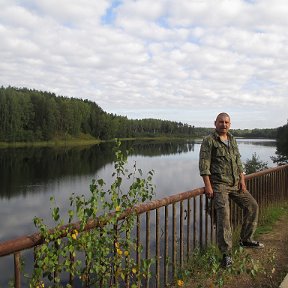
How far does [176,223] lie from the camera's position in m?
6.33

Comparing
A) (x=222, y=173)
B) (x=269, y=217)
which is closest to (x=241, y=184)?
(x=222, y=173)

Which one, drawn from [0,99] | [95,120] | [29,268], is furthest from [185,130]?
[29,268]

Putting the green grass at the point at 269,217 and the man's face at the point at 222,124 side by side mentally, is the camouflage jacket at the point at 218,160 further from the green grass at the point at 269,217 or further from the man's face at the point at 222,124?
the green grass at the point at 269,217

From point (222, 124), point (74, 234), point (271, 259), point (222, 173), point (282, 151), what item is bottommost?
point (282, 151)

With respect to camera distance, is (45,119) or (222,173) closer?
(222,173)

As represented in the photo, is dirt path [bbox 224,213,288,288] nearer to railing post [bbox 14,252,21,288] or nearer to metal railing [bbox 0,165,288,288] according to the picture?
metal railing [bbox 0,165,288,288]

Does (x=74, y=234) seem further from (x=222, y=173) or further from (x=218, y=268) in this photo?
(x=222, y=173)

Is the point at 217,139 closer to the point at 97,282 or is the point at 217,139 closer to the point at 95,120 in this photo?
the point at 97,282

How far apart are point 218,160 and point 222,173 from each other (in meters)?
0.17

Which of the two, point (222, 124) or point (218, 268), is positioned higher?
point (222, 124)

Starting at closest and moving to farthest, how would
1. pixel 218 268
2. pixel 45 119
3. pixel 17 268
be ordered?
pixel 17 268, pixel 218 268, pixel 45 119

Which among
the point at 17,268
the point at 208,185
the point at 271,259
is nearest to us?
the point at 17,268

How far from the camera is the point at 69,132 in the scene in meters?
112

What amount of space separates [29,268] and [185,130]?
16958 centimetres
